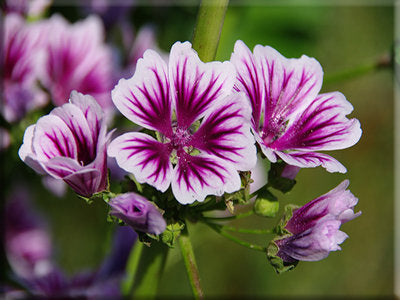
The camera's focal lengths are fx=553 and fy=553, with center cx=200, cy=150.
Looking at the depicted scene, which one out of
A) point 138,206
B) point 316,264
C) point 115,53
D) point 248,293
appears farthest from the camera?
point 316,264

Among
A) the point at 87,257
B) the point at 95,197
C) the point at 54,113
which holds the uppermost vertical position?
the point at 54,113

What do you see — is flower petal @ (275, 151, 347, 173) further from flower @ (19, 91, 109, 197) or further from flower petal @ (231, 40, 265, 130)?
flower @ (19, 91, 109, 197)

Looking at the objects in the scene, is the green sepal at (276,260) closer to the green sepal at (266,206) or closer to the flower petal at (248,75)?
the green sepal at (266,206)

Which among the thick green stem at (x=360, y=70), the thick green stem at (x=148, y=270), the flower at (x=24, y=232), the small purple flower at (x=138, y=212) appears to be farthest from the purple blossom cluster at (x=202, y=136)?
the flower at (x=24, y=232)

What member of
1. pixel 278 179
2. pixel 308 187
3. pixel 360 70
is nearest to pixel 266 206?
pixel 278 179

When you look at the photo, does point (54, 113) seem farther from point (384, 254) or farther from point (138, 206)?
point (384, 254)

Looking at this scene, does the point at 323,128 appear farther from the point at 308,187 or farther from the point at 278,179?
the point at 308,187

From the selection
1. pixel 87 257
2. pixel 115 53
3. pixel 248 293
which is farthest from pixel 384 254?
pixel 115 53
